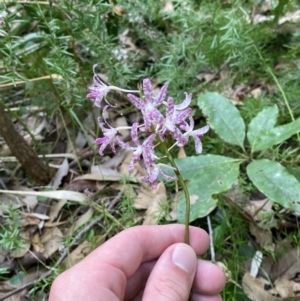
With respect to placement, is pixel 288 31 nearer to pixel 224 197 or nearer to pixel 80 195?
pixel 224 197

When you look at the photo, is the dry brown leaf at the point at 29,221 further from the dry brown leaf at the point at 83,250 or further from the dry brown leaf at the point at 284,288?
the dry brown leaf at the point at 284,288

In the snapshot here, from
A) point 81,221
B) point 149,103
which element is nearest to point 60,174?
point 81,221

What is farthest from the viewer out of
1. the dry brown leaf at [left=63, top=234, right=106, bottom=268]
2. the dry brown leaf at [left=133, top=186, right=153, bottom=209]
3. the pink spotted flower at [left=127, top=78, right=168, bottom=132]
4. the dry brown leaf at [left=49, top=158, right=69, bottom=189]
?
the dry brown leaf at [left=49, top=158, right=69, bottom=189]

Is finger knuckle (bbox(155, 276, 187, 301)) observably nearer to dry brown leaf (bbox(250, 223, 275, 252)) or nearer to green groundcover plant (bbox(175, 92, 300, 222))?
green groundcover plant (bbox(175, 92, 300, 222))

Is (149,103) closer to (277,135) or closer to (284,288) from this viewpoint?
(277,135)

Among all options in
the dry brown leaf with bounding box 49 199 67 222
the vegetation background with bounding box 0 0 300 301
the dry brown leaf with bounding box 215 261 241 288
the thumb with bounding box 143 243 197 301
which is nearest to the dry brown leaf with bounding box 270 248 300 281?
the vegetation background with bounding box 0 0 300 301

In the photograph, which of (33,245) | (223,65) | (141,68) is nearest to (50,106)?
(141,68)

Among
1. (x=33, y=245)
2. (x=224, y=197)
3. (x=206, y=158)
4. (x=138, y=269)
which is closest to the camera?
(x=138, y=269)
